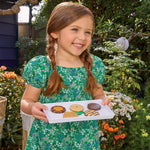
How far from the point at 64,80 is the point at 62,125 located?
0.99 feet

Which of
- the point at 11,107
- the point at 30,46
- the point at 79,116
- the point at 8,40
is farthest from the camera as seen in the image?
the point at 8,40

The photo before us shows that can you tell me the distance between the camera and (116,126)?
288 cm

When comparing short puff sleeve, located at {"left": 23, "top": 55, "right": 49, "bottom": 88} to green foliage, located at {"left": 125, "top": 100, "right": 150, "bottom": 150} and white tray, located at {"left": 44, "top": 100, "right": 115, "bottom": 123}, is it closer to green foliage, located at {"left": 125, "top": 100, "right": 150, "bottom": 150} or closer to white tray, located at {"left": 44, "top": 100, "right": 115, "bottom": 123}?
white tray, located at {"left": 44, "top": 100, "right": 115, "bottom": 123}

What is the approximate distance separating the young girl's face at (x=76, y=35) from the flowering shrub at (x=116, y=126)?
1512 millimetres

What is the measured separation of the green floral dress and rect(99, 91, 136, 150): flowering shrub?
50.9 inches

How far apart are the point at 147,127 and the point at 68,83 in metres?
2.27

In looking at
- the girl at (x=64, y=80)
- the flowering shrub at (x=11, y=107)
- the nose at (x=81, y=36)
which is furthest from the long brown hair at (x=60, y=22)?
the flowering shrub at (x=11, y=107)

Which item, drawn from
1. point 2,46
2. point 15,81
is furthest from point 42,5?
point 15,81

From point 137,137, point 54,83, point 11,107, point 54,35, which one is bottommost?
point 137,137

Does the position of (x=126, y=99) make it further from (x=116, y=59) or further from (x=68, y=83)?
(x=68, y=83)

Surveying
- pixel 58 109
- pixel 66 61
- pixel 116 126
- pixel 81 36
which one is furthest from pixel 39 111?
pixel 116 126

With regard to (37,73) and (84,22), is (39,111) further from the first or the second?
(84,22)

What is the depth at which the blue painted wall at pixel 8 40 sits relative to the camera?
811cm

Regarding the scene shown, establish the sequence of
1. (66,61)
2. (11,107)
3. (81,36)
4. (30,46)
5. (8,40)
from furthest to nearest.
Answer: (8,40) < (30,46) < (11,107) < (66,61) < (81,36)
